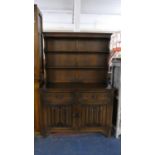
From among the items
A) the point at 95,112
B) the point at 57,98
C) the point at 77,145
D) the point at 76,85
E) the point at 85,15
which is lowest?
the point at 77,145

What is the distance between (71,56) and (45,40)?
0.51 metres

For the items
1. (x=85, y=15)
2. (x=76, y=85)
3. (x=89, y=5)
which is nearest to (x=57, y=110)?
(x=76, y=85)

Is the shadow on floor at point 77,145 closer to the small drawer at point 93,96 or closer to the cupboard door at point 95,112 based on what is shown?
the cupboard door at point 95,112

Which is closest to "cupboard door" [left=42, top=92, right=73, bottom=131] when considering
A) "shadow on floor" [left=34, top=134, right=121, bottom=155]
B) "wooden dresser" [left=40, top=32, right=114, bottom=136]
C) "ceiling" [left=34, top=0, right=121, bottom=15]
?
"wooden dresser" [left=40, top=32, right=114, bottom=136]

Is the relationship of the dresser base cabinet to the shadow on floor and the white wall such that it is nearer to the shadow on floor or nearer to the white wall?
the shadow on floor

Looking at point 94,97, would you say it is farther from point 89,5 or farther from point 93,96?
point 89,5

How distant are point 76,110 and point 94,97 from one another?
1.07ft

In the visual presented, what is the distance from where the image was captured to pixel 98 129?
9.07 ft

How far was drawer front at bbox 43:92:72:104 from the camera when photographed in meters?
2.67

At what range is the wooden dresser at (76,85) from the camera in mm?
2693

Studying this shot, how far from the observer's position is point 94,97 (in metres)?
2.71

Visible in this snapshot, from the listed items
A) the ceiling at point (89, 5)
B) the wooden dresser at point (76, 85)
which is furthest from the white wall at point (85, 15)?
the wooden dresser at point (76, 85)
